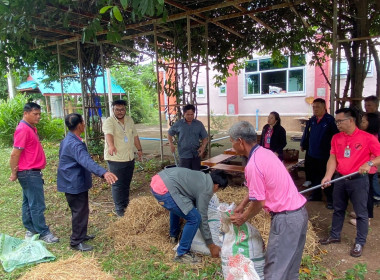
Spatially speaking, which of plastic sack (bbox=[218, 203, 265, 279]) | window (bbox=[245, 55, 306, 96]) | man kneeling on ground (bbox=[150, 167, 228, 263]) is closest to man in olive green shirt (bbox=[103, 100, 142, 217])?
man kneeling on ground (bbox=[150, 167, 228, 263])

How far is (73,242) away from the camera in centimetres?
349

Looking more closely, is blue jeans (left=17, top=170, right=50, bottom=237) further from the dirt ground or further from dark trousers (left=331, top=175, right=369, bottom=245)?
dark trousers (left=331, top=175, right=369, bottom=245)

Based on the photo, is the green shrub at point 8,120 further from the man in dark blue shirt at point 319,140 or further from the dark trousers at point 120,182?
the man in dark blue shirt at point 319,140

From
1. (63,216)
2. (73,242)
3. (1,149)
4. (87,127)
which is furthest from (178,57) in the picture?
(1,149)

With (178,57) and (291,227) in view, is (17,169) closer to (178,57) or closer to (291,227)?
(291,227)

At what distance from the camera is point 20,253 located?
3.17m

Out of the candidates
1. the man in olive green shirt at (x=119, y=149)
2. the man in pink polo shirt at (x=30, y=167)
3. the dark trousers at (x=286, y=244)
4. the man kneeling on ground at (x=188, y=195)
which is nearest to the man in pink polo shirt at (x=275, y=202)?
the dark trousers at (x=286, y=244)

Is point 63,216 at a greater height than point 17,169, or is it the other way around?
point 17,169

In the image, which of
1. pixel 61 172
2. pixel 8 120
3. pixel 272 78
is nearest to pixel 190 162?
pixel 61 172

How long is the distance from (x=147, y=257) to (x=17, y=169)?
1.87m

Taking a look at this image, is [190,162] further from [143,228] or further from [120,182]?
[143,228]

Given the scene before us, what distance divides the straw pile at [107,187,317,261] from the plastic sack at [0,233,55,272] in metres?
0.80

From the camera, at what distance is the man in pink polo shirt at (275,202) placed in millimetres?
2059

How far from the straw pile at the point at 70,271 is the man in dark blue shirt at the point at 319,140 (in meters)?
3.34
